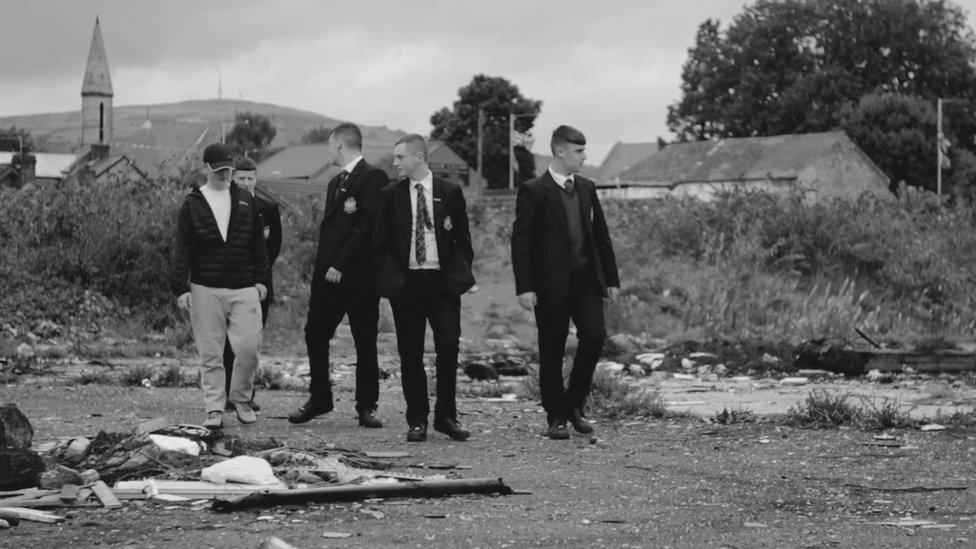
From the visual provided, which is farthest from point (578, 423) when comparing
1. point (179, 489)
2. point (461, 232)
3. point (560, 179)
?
point (179, 489)

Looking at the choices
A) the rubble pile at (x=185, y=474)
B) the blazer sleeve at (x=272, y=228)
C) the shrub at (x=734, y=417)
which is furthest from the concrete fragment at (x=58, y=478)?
the shrub at (x=734, y=417)

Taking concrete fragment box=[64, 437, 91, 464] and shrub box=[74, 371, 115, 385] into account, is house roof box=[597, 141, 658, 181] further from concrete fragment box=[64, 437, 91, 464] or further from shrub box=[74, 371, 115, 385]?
concrete fragment box=[64, 437, 91, 464]

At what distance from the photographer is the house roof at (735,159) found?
70.1 metres

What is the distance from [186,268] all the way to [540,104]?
96.8 metres

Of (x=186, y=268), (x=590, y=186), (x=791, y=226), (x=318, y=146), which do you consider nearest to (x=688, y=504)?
(x=590, y=186)

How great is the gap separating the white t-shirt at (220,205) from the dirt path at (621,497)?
1.48 meters

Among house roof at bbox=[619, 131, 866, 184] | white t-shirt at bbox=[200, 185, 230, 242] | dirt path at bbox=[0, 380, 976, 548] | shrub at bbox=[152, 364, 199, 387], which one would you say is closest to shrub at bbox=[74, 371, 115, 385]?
shrub at bbox=[152, 364, 199, 387]

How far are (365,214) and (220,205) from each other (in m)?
1.09

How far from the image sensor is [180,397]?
46.6 feet

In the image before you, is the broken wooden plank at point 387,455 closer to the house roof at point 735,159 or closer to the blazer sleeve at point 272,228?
the blazer sleeve at point 272,228

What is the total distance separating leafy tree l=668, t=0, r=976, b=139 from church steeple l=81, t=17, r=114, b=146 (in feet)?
346

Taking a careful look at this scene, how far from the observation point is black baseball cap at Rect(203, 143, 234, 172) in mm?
10750

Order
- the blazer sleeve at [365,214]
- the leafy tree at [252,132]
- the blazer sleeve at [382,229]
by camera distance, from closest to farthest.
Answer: the blazer sleeve at [382,229], the blazer sleeve at [365,214], the leafy tree at [252,132]

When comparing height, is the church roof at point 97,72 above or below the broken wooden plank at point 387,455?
above
